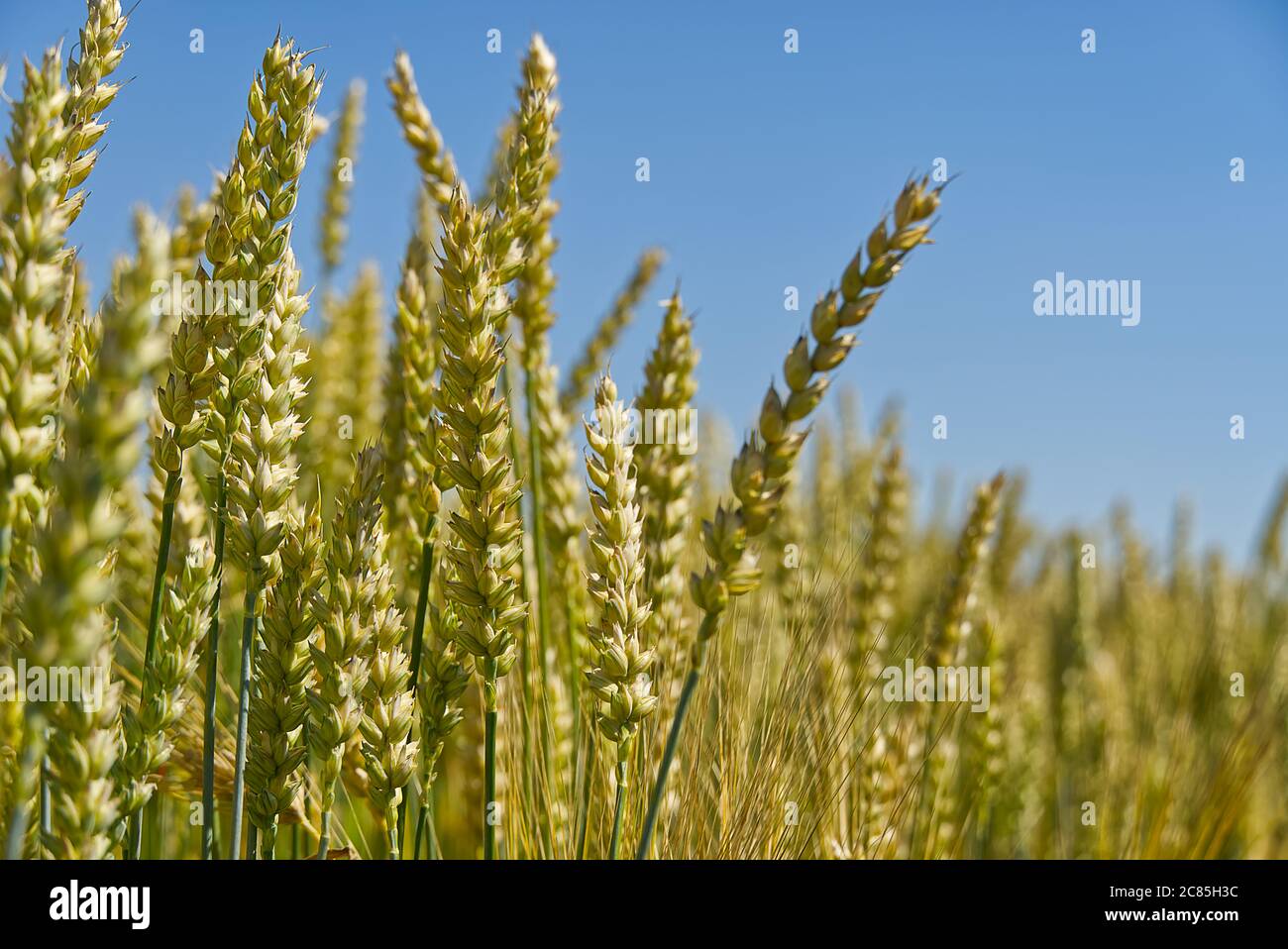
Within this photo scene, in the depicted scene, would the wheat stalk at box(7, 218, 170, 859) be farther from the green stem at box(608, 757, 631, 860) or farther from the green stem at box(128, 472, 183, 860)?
the green stem at box(608, 757, 631, 860)

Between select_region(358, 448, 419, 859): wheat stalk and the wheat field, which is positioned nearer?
the wheat field

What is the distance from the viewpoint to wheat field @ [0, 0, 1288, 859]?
0.62 meters

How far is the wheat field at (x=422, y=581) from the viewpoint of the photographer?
62 centimetres

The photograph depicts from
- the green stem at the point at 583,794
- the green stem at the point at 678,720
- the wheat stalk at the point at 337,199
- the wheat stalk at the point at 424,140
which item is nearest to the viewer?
the green stem at the point at 678,720

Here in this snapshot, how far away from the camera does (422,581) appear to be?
1.04m

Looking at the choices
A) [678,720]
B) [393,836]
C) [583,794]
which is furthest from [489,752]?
[583,794]

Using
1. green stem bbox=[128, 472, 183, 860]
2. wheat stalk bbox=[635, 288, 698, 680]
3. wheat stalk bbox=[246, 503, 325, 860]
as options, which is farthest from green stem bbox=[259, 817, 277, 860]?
wheat stalk bbox=[635, 288, 698, 680]

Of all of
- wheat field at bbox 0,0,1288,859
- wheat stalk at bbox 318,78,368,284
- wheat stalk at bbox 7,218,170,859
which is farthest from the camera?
wheat stalk at bbox 318,78,368,284

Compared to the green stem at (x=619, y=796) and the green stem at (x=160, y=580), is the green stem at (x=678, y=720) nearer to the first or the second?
the green stem at (x=619, y=796)

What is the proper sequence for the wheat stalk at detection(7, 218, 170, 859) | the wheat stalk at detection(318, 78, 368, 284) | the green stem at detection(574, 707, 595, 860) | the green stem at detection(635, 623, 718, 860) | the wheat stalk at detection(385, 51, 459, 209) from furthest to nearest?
the wheat stalk at detection(318, 78, 368, 284) → the wheat stalk at detection(385, 51, 459, 209) → the green stem at detection(574, 707, 595, 860) → the green stem at detection(635, 623, 718, 860) → the wheat stalk at detection(7, 218, 170, 859)

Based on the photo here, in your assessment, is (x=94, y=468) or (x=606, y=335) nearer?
(x=94, y=468)

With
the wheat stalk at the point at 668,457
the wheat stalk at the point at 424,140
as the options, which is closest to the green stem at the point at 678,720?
the wheat stalk at the point at 668,457

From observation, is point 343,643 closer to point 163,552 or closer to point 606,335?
point 163,552
